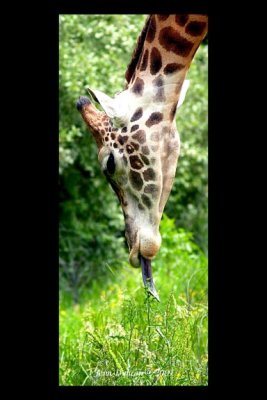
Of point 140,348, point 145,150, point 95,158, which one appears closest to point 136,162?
point 145,150

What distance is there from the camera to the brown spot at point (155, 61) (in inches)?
154

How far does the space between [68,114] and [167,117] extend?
5.01 m

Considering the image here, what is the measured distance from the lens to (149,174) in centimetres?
383

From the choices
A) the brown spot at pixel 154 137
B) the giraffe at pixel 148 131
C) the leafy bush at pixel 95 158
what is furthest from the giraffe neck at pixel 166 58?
the leafy bush at pixel 95 158

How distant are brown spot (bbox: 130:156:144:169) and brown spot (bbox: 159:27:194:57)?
0.56 metres

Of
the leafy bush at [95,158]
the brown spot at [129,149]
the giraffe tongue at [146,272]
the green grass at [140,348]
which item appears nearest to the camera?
the giraffe tongue at [146,272]

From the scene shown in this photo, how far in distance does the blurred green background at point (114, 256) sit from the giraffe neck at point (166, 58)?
1.13m

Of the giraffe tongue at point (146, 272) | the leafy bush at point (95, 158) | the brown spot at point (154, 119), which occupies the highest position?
the leafy bush at point (95, 158)

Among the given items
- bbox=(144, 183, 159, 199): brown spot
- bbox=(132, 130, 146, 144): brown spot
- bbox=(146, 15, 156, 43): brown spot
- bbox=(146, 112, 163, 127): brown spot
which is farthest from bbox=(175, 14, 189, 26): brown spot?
bbox=(144, 183, 159, 199): brown spot

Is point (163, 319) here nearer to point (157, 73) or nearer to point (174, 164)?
point (174, 164)

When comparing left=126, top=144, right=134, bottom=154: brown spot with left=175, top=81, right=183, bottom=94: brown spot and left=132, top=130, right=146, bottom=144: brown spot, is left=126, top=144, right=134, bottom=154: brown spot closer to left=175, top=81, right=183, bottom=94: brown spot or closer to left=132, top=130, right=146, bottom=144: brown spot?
left=132, top=130, right=146, bottom=144: brown spot

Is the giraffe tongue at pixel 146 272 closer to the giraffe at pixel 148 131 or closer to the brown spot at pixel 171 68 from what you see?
the giraffe at pixel 148 131

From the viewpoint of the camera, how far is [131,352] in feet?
14.9

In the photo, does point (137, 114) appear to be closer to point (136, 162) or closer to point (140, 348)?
point (136, 162)
